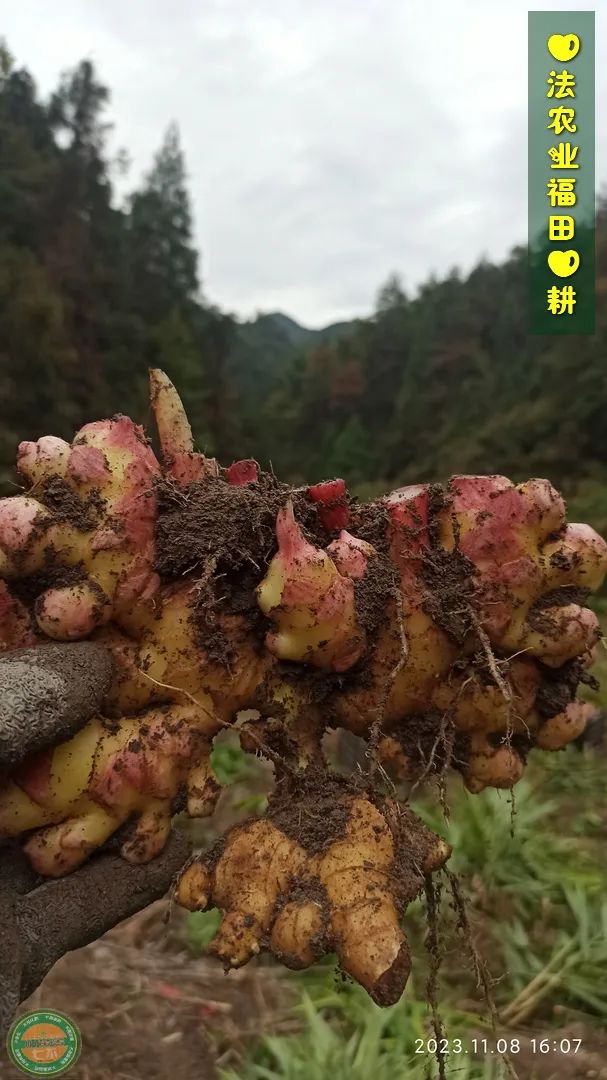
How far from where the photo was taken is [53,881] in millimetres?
1101

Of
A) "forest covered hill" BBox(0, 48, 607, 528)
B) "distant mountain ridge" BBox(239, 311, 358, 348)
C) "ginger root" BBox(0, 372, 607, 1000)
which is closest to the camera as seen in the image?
"ginger root" BBox(0, 372, 607, 1000)

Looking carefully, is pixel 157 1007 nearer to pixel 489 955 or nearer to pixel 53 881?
pixel 489 955

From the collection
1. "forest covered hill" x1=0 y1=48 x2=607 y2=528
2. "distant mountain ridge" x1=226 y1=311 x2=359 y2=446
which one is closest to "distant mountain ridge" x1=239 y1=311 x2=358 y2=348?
"distant mountain ridge" x1=226 y1=311 x2=359 y2=446

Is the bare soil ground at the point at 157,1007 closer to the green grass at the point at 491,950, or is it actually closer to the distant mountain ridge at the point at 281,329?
the green grass at the point at 491,950

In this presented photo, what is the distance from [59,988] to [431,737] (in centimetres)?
149

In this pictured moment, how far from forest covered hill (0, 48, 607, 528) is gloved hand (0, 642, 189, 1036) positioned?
7.44 metres

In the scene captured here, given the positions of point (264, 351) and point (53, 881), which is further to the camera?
point (264, 351)

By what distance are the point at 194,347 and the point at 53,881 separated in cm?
1555

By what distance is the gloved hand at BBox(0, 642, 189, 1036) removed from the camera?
3.09 ft

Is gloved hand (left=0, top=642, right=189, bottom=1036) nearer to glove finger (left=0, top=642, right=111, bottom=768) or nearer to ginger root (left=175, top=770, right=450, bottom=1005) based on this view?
glove finger (left=0, top=642, right=111, bottom=768)

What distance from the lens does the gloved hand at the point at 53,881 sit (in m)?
0.94

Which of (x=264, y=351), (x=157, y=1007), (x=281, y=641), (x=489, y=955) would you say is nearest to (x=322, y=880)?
(x=281, y=641)

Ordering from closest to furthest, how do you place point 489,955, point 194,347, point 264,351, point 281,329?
point 489,955 < point 194,347 < point 264,351 < point 281,329

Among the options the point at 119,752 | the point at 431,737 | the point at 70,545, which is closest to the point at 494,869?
the point at 431,737
